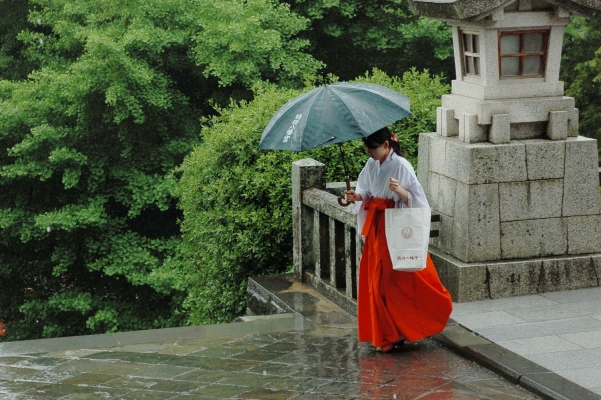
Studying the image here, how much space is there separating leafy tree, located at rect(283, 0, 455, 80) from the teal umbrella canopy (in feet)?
51.0

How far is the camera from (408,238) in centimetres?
642

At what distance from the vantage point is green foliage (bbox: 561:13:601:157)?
18711 millimetres

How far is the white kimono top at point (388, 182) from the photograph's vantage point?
6465 millimetres

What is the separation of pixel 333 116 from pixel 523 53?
239 cm

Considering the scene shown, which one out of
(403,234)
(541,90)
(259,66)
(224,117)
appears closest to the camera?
(403,234)

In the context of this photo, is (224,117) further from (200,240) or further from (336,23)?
(336,23)

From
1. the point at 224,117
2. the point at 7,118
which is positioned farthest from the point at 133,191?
the point at 224,117

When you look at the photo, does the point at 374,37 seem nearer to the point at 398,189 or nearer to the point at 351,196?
the point at 351,196

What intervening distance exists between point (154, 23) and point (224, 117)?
34.8 feet

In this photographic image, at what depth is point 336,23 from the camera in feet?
74.4

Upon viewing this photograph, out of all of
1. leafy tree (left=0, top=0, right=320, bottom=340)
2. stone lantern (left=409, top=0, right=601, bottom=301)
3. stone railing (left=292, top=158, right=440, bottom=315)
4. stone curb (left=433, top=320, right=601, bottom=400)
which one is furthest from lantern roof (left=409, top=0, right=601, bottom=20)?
leafy tree (left=0, top=0, right=320, bottom=340)

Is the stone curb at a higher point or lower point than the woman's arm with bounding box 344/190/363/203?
lower

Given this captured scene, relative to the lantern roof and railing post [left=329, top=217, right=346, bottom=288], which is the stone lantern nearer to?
the lantern roof

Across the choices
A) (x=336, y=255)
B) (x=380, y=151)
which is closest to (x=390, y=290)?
(x=380, y=151)
